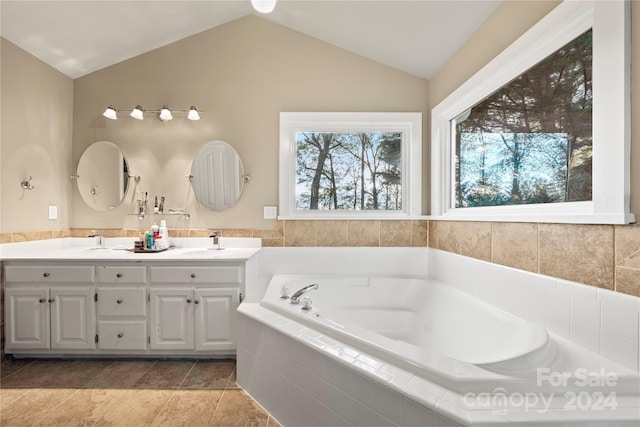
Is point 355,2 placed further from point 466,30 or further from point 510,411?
point 510,411

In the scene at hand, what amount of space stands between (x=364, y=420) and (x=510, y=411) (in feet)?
1.61

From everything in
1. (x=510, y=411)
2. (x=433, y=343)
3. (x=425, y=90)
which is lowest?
(x=433, y=343)

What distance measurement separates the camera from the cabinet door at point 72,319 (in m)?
2.22

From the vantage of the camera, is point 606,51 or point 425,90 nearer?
point 606,51

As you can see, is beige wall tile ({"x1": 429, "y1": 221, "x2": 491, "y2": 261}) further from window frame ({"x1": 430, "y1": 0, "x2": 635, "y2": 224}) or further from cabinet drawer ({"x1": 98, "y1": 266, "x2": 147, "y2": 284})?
cabinet drawer ({"x1": 98, "y1": 266, "x2": 147, "y2": 284})

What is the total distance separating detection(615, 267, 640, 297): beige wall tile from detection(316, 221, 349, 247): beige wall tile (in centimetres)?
186

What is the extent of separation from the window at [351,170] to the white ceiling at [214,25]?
0.65m

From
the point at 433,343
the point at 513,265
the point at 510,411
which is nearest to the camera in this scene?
the point at 510,411

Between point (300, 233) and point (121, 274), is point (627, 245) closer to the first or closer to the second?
point (300, 233)

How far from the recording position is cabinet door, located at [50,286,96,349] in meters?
2.22

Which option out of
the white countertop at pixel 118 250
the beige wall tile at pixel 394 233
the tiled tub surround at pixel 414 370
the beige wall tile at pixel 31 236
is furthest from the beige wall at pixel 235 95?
the tiled tub surround at pixel 414 370

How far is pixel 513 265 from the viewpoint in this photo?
1.71 m

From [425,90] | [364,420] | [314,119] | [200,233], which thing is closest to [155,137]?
[200,233]

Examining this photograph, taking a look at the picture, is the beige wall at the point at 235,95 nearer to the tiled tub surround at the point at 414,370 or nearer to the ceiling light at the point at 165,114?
the ceiling light at the point at 165,114
